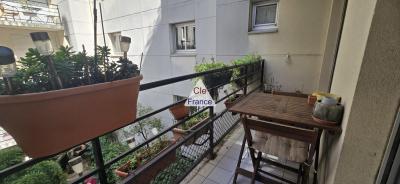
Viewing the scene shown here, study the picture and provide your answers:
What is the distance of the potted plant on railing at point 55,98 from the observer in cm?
41

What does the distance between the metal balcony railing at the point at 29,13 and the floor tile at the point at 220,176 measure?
584 cm

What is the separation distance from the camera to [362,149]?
810 mm

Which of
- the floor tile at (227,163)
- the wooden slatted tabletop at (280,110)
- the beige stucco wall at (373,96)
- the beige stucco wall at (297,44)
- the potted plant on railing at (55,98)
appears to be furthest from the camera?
the beige stucco wall at (297,44)

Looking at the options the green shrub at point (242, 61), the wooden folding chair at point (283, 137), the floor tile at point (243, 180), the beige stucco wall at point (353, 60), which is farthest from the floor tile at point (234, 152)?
the green shrub at point (242, 61)

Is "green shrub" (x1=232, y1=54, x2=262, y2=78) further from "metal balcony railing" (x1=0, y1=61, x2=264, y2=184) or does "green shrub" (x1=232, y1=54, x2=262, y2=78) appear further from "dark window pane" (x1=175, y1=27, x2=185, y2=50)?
"dark window pane" (x1=175, y1=27, x2=185, y2=50)

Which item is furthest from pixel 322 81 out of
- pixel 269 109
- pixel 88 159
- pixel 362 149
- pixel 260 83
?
pixel 88 159

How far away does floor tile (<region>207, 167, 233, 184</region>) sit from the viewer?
62.5 inches

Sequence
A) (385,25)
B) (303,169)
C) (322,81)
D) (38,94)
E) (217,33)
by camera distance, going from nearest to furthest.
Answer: (38,94)
(385,25)
(303,169)
(322,81)
(217,33)

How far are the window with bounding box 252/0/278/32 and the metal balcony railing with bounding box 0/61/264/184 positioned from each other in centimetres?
66

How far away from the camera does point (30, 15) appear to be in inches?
222

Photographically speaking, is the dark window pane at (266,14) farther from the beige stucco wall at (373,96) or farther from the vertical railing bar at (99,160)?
the vertical railing bar at (99,160)

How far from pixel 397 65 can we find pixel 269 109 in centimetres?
81

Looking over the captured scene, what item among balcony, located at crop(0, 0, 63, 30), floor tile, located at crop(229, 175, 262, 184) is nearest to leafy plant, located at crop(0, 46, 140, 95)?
floor tile, located at crop(229, 175, 262, 184)

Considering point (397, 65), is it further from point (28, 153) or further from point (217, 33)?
point (217, 33)
